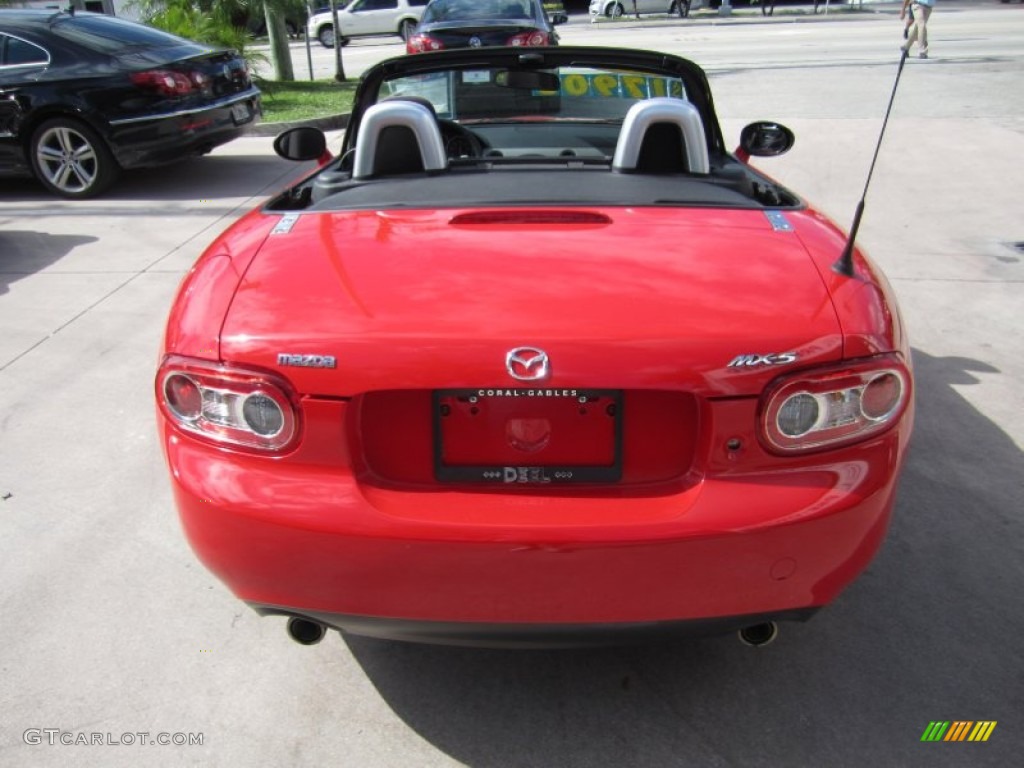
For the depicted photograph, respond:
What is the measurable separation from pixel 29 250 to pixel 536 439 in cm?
616

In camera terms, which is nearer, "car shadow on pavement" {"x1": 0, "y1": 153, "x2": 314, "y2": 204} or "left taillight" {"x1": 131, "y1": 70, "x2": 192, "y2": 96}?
"left taillight" {"x1": 131, "y1": 70, "x2": 192, "y2": 96}

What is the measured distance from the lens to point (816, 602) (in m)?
2.10

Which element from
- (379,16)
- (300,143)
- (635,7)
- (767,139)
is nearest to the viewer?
(300,143)

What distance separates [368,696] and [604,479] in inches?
39.3

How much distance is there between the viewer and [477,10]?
13211 mm

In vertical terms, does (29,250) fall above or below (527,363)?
below

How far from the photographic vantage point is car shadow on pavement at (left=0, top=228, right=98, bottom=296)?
6.39m

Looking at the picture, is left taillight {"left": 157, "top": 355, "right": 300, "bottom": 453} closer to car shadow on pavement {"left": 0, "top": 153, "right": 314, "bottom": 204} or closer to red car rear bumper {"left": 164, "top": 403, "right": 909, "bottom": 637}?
red car rear bumper {"left": 164, "top": 403, "right": 909, "bottom": 637}

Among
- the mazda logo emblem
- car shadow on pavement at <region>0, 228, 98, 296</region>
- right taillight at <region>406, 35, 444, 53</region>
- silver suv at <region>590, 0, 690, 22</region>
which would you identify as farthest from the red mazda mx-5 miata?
silver suv at <region>590, 0, 690, 22</region>

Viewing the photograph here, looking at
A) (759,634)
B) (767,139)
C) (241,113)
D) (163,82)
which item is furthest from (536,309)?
(241,113)

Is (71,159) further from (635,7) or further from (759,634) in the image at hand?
(635,7)

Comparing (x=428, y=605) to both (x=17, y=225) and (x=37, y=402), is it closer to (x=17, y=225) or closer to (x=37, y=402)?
(x=37, y=402)

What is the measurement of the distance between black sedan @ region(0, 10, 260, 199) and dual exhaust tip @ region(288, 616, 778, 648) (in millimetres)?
7143

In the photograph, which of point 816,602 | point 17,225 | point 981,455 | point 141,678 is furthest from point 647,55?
point 17,225
